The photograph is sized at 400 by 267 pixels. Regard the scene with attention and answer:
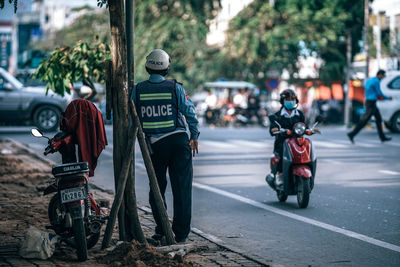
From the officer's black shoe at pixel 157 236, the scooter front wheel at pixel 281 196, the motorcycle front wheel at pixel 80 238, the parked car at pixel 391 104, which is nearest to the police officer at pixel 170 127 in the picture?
the officer's black shoe at pixel 157 236

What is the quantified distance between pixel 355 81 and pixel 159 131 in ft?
136

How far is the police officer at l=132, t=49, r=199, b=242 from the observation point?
273 inches

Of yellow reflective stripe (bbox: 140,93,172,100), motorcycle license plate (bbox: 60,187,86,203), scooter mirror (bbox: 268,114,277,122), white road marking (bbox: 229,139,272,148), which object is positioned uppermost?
yellow reflective stripe (bbox: 140,93,172,100)

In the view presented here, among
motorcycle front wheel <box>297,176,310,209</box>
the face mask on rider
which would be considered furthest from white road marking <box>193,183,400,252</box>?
the face mask on rider

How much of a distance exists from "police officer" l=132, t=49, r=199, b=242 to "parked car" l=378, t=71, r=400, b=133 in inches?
761

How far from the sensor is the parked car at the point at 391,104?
25.5m

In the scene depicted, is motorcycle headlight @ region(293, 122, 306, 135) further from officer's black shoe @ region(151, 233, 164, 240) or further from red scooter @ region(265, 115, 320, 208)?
officer's black shoe @ region(151, 233, 164, 240)

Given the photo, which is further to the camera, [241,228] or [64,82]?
[64,82]

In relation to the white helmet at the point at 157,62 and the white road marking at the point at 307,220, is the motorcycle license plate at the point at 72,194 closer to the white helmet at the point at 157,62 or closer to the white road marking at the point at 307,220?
the white helmet at the point at 157,62

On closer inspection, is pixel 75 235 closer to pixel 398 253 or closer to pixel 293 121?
pixel 398 253

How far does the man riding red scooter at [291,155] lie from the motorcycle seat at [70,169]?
13.1 ft


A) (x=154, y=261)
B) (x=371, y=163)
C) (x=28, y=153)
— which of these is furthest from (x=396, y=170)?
(x=154, y=261)

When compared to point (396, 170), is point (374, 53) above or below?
above

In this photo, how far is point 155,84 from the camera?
6.97 meters
